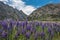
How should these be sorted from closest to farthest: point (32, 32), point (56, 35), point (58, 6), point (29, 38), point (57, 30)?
point (29, 38) → point (32, 32) → point (56, 35) → point (57, 30) → point (58, 6)

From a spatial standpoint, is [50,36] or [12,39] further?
[50,36]

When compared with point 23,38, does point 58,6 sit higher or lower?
higher

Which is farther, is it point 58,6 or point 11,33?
point 58,6

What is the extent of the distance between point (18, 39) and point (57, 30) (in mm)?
2060

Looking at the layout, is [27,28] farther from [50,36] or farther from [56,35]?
[56,35]

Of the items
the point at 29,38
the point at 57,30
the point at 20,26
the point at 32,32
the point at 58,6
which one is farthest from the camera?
the point at 58,6

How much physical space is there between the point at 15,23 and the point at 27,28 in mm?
460

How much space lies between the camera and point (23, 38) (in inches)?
166

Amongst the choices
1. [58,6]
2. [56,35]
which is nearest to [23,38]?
[56,35]

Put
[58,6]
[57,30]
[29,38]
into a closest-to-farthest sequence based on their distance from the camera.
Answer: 1. [29,38]
2. [57,30]
3. [58,6]

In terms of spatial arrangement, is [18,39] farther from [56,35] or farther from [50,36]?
[56,35]

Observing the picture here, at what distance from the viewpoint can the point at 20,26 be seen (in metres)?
4.78

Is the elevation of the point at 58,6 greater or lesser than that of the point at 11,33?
greater

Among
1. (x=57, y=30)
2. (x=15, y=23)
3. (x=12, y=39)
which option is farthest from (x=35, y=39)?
(x=57, y=30)
